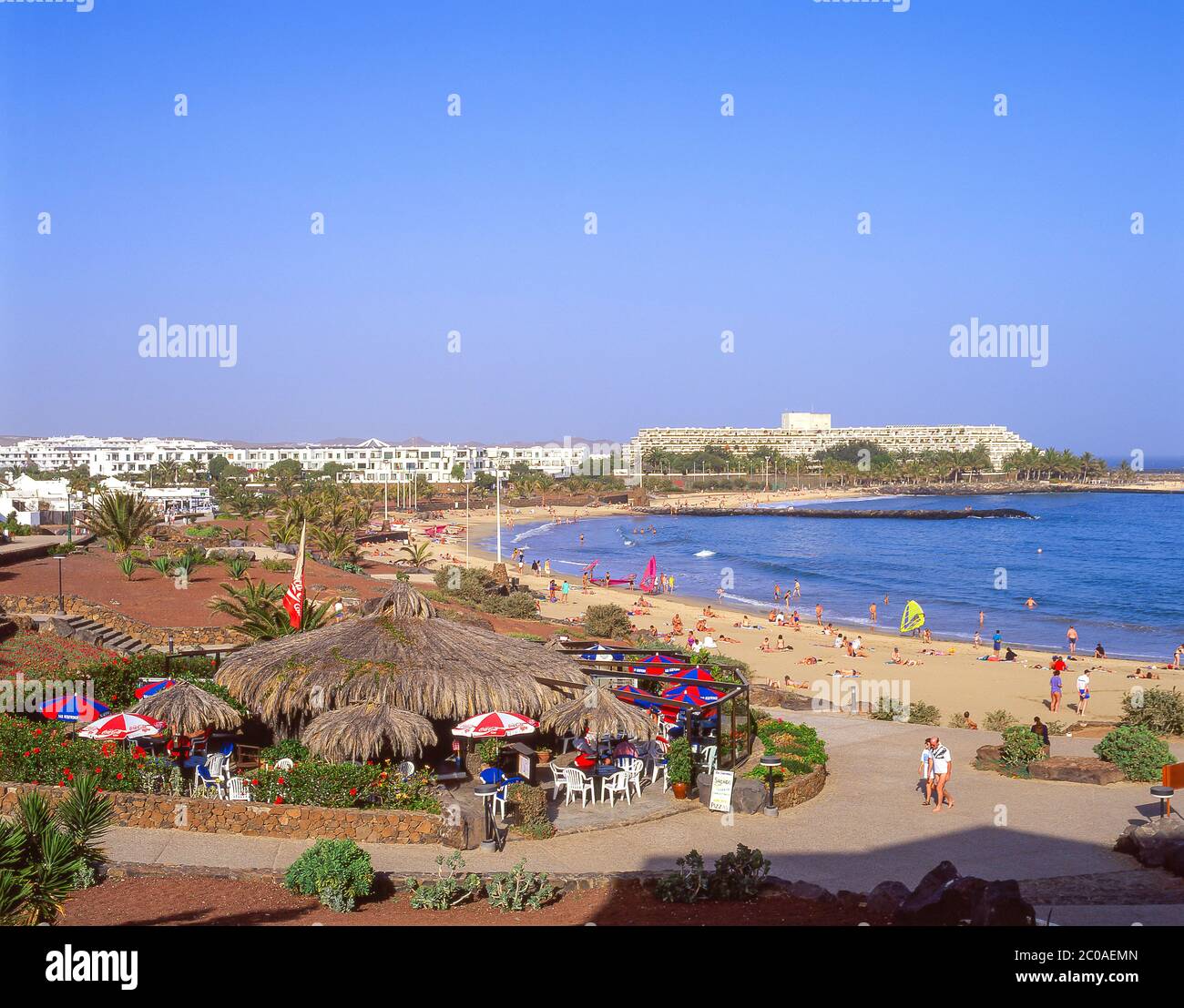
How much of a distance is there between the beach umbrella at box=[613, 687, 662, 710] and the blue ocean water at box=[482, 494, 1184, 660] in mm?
28374

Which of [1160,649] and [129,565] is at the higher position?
[129,565]

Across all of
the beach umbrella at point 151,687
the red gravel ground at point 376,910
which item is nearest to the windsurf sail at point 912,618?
the beach umbrella at point 151,687

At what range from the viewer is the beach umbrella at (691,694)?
15.6m

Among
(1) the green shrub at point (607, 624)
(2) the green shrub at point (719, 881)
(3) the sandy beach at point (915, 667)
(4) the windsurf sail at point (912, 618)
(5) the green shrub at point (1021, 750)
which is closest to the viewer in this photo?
(2) the green shrub at point (719, 881)

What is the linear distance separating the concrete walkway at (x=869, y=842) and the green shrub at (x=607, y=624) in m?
→ 18.5

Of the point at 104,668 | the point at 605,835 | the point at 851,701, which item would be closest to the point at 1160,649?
→ the point at 851,701

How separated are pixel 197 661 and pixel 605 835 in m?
8.74

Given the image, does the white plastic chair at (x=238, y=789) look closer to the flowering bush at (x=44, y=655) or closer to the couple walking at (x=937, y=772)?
the flowering bush at (x=44, y=655)

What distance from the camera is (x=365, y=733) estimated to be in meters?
12.8

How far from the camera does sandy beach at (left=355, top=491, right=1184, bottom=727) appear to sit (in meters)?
27.4

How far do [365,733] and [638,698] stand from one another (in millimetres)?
4434

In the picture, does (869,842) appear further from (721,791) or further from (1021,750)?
(1021,750)

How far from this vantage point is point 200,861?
11.2 meters
